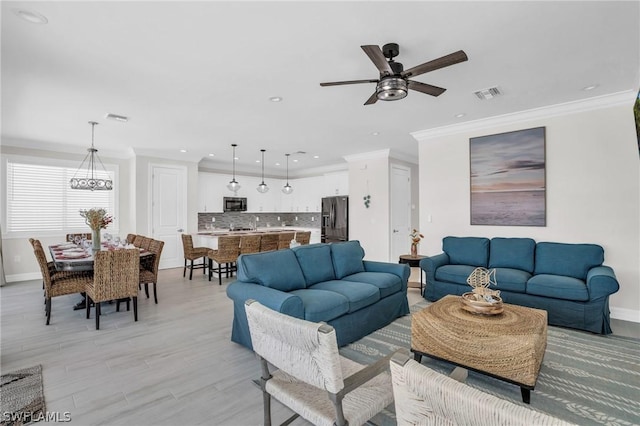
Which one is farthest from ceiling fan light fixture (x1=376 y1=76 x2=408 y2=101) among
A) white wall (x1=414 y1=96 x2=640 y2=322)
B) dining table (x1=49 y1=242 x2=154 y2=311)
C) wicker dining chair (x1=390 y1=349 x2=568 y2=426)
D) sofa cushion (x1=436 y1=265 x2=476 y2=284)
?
dining table (x1=49 y1=242 x2=154 y2=311)

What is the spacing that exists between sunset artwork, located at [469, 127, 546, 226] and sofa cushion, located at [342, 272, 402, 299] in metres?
2.01

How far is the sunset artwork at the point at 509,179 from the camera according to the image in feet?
14.4

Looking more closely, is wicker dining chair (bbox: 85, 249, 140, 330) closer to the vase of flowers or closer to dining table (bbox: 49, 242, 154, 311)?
dining table (bbox: 49, 242, 154, 311)

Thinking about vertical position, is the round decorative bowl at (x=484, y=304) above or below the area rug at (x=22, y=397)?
above

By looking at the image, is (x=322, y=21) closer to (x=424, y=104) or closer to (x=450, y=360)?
(x=424, y=104)

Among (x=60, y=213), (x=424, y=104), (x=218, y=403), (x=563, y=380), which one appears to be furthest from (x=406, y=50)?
(x=60, y=213)

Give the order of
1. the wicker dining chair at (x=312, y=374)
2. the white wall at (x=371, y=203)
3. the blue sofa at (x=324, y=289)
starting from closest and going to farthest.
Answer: the wicker dining chair at (x=312, y=374), the blue sofa at (x=324, y=289), the white wall at (x=371, y=203)

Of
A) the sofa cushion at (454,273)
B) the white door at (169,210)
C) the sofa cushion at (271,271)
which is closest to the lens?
the sofa cushion at (271,271)

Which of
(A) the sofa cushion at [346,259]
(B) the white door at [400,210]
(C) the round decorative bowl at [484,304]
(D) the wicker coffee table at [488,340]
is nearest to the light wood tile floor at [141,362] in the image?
(D) the wicker coffee table at [488,340]

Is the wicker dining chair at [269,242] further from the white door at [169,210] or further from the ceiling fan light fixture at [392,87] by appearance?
the ceiling fan light fixture at [392,87]

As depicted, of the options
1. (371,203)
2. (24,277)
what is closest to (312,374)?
(371,203)

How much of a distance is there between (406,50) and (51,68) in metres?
3.30

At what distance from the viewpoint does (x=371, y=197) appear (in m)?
7.21

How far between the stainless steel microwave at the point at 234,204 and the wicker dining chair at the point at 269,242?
2906mm
